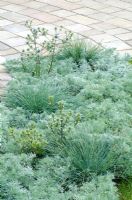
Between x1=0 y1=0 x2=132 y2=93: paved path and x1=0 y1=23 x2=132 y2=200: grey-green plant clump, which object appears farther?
x1=0 y1=0 x2=132 y2=93: paved path

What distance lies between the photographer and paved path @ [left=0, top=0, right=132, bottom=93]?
21.4 feet

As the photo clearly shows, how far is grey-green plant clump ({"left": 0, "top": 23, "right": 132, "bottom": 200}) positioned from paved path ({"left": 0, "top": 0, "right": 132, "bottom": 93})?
920mm

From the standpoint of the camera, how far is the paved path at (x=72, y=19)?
651cm

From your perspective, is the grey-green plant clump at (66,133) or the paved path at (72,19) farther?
the paved path at (72,19)

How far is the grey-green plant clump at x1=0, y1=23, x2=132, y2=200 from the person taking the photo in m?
3.49

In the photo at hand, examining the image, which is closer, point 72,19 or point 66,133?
point 66,133

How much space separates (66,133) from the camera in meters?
3.94

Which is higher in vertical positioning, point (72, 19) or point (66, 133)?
point (66, 133)

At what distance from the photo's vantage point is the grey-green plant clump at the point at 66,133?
3.49 meters

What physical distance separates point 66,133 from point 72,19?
3.78 meters

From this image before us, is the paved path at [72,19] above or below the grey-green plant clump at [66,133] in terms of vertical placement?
below

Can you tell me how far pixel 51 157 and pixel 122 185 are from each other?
57 centimetres

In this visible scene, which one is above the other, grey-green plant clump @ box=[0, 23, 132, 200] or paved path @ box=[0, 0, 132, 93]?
grey-green plant clump @ box=[0, 23, 132, 200]

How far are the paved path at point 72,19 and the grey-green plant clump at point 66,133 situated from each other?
92 centimetres
